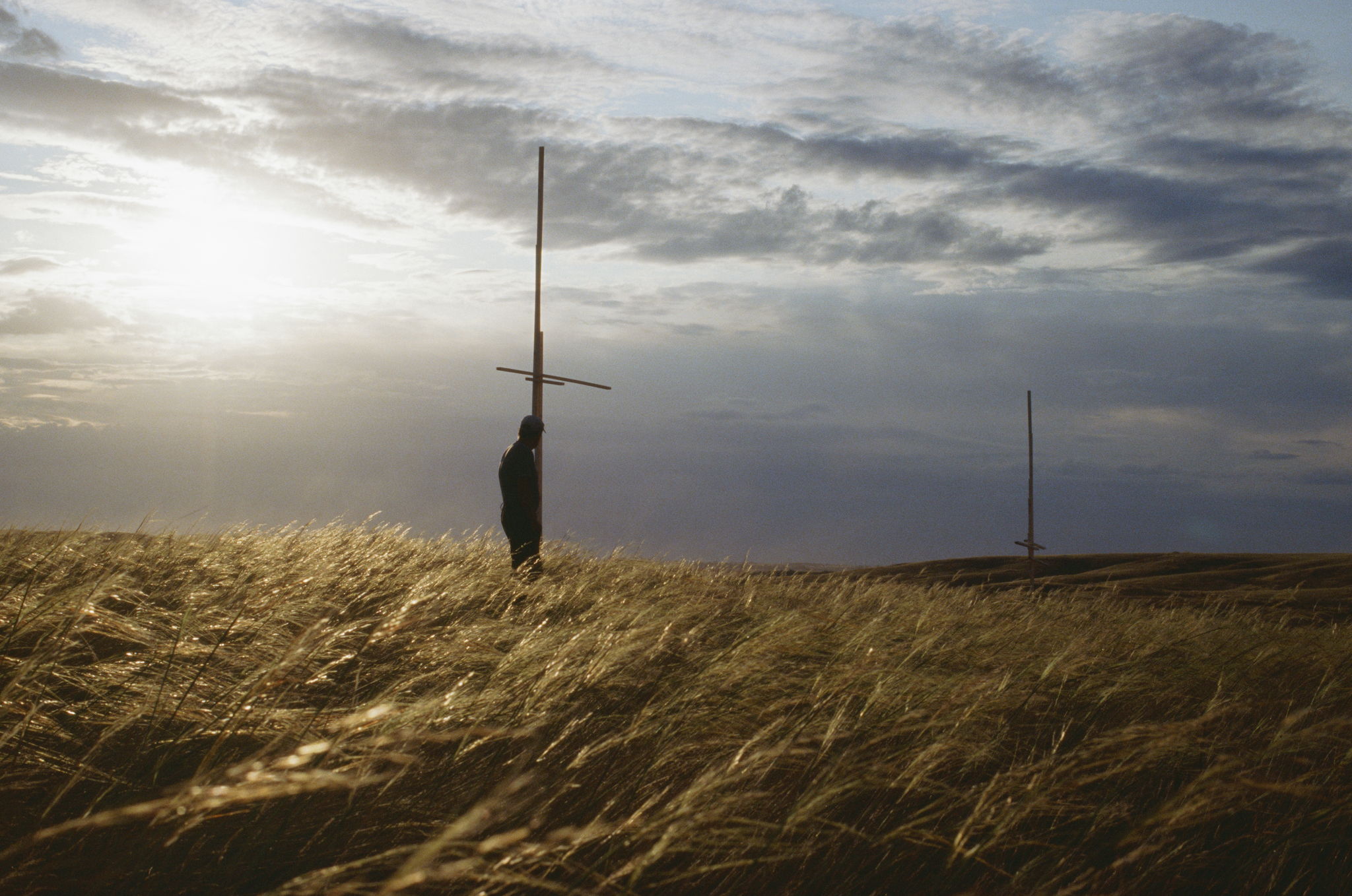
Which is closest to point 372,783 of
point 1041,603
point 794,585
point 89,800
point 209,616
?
point 89,800

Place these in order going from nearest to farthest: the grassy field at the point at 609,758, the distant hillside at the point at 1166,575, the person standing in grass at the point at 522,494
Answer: the grassy field at the point at 609,758, the person standing in grass at the point at 522,494, the distant hillside at the point at 1166,575

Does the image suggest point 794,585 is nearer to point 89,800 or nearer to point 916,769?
point 916,769

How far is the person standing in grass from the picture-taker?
9508 millimetres

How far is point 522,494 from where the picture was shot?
947cm

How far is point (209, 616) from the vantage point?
4492mm

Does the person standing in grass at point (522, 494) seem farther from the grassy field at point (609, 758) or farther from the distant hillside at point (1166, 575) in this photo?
the distant hillside at point (1166, 575)

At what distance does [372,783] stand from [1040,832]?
2.29 metres

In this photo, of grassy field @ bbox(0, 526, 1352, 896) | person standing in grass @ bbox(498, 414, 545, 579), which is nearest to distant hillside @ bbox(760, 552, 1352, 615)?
person standing in grass @ bbox(498, 414, 545, 579)

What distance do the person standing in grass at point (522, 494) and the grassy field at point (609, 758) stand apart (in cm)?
403

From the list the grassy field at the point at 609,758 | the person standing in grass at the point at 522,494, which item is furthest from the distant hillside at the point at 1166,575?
the grassy field at the point at 609,758

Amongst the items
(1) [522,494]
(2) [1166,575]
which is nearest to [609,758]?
(1) [522,494]

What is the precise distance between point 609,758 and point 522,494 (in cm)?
644

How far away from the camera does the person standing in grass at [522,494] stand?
31.2 ft

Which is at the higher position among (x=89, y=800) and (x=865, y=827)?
(x=89, y=800)
